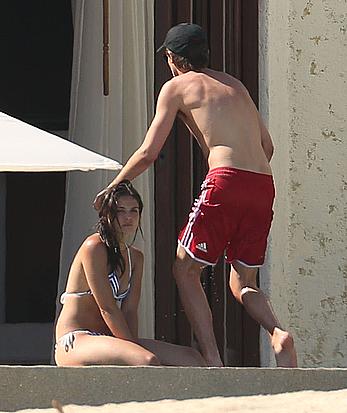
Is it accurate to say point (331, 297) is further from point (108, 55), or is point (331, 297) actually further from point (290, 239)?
point (108, 55)

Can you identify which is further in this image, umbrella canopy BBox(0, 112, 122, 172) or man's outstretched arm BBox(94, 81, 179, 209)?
man's outstretched arm BBox(94, 81, 179, 209)

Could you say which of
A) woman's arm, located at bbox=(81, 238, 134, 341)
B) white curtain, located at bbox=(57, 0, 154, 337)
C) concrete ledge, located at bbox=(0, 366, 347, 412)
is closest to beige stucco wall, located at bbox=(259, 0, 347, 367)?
white curtain, located at bbox=(57, 0, 154, 337)

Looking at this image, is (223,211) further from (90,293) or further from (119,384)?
(119,384)

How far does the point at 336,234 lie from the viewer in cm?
738

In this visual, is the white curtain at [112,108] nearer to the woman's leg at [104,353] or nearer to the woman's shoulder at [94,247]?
the woman's shoulder at [94,247]

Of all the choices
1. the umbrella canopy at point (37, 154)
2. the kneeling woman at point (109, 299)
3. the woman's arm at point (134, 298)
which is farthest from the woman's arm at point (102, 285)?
the umbrella canopy at point (37, 154)

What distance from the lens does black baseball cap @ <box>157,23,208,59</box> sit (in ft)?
18.6

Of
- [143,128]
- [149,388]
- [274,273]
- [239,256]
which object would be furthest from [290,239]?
[149,388]

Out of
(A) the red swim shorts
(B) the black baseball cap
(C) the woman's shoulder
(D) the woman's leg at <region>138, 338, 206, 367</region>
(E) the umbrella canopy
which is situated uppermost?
(B) the black baseball cap

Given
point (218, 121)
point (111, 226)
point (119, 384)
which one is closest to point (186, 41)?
point (218, 121)

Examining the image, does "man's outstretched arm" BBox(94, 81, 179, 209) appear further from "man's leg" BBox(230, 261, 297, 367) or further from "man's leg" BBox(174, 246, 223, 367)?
"man's leg" BBox(230, 261, 297, 367)

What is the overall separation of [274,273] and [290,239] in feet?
0.81

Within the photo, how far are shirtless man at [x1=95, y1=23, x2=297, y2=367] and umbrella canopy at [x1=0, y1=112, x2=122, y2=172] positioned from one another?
0.80 ft

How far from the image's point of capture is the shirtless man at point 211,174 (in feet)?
18.4
